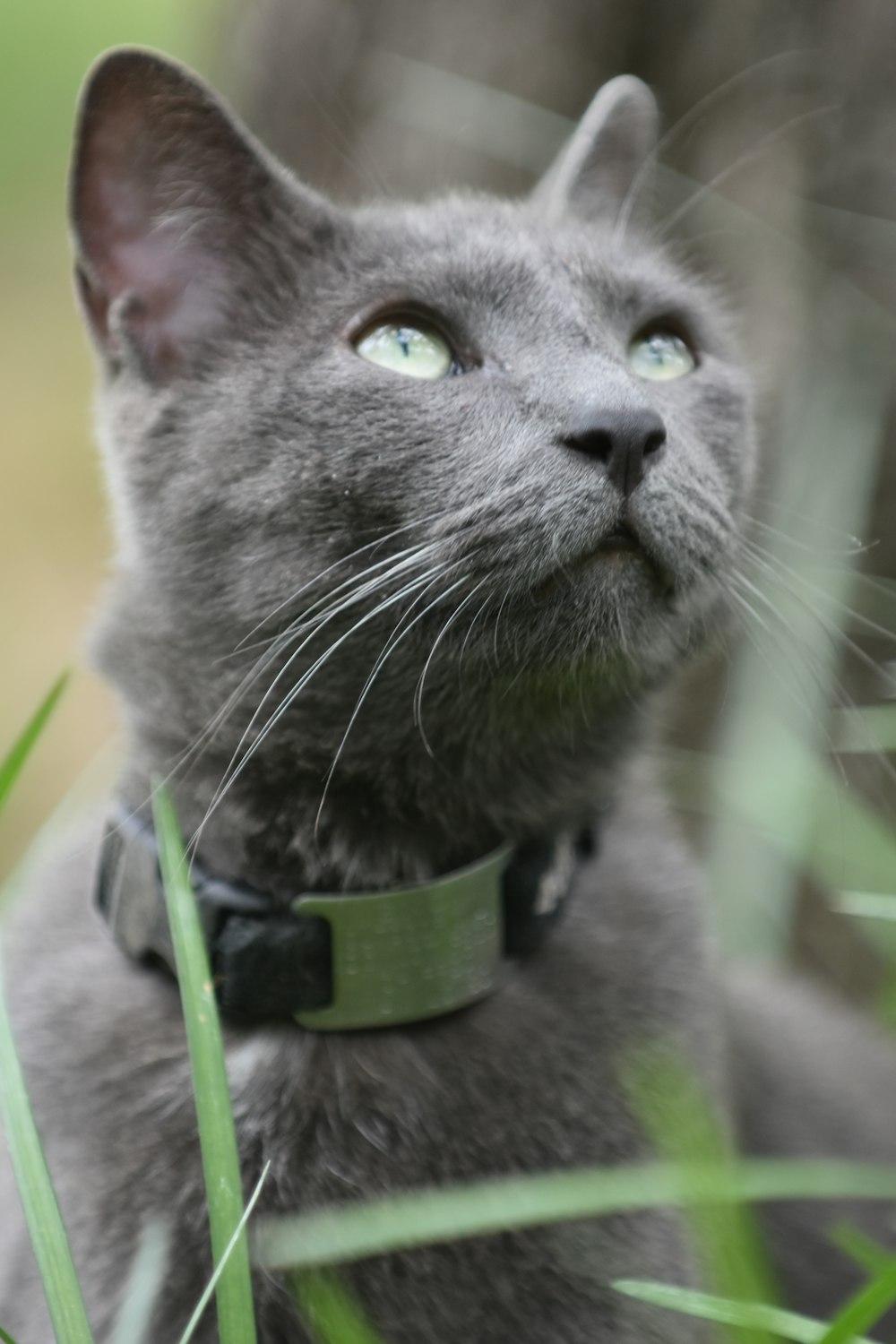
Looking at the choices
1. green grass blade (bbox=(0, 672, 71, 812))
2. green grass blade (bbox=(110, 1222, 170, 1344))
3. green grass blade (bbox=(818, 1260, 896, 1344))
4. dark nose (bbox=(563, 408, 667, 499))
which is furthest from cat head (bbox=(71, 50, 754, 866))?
green grass blade (bbox=(818, 1260, 896, 1344))

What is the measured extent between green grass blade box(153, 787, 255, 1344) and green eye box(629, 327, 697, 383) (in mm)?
648

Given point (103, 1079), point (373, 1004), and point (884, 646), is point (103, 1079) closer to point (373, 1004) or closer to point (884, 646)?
point (373, 1004)

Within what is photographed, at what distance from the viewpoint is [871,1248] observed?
977 mm

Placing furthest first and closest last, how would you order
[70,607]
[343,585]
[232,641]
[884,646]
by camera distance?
[70,607], [884,646], [232,641], [343,585]

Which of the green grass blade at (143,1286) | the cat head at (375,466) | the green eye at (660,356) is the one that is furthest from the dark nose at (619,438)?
the green grass blade at (143,1286)

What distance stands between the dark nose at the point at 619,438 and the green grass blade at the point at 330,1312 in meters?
0.59

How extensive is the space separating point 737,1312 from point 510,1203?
0.17m

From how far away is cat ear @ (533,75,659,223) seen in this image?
1.34 metres

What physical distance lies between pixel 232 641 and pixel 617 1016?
0.47 m

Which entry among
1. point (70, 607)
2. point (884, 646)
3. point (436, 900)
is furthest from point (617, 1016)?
point (70, 607)

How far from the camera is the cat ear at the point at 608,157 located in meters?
1.34

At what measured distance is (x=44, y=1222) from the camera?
748 millimetres

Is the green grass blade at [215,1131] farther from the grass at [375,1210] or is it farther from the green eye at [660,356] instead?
the green eye at [660,356]

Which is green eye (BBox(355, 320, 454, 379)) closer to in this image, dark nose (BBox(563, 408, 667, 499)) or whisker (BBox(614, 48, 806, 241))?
dark nose (BBox(563, 408, 667, 499))
